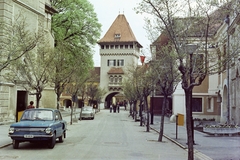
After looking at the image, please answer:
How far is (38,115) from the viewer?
15.6 metres

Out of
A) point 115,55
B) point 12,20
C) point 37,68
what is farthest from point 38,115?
point 115,55

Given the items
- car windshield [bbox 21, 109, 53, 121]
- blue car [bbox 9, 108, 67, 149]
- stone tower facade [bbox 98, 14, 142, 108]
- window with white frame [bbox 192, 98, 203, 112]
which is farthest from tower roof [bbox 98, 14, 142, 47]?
blue car [bbox 9, 108, 67, 149]

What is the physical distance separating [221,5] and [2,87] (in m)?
19.0

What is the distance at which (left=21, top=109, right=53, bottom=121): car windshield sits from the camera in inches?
610

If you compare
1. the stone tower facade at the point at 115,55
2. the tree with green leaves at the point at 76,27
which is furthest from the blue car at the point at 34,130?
the stone tower facade at the point at 115,55

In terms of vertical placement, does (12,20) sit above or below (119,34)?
below

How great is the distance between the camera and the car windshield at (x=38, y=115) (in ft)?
50.8

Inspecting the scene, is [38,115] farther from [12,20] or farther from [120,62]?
[120,62]

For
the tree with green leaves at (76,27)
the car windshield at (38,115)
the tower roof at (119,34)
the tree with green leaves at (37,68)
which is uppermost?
the tower roof at (119,34)

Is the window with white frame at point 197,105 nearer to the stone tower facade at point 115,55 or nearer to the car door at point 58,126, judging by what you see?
the car door at point 58,126

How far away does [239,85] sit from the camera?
24.1 meters

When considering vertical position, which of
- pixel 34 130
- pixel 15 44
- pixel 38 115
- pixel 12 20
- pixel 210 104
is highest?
pixel 12 20

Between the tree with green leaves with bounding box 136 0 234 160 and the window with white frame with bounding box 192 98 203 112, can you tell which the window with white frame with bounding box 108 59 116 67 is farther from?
the tree with green leaves with bounding box 136 0 234 160

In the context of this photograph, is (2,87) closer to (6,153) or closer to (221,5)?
(6,153)
